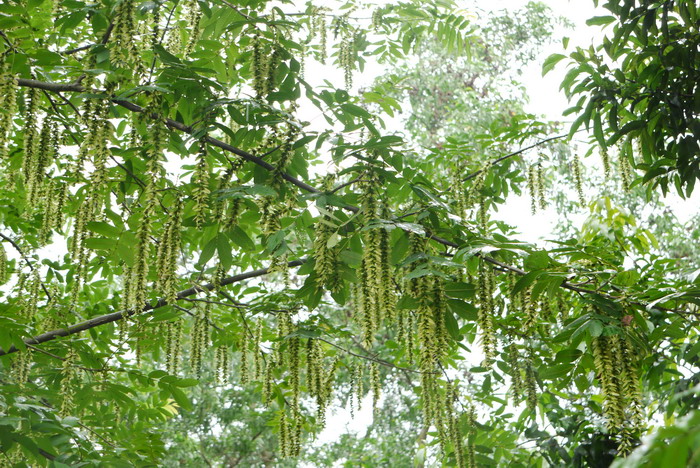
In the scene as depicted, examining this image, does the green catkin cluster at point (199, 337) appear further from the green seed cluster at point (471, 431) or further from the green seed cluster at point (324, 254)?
the green seed cluster at point (471, 431)

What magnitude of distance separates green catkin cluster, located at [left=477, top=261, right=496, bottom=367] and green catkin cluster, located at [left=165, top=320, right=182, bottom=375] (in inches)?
78.9

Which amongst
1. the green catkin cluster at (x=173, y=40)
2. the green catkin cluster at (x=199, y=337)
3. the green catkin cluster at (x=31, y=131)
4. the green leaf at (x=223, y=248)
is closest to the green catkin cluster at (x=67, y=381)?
the green catkin cluster at (x=199, y=337)

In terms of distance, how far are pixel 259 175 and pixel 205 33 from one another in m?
0.78

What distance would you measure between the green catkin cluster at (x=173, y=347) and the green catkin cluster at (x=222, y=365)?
350 mm

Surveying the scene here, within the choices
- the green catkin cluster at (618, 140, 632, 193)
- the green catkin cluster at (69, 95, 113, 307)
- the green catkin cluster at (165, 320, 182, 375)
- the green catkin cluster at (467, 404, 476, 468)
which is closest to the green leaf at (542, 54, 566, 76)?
the green catkin cluster at (618, 140, 632, 193)

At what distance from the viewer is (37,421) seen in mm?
2846

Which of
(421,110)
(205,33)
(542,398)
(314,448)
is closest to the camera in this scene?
(205,33)

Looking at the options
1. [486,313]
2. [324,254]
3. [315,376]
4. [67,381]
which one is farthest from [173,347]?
[486,313]

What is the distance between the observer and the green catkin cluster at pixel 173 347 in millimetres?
3723

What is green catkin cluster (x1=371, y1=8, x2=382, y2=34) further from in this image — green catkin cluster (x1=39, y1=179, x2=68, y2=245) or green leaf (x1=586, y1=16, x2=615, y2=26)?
green catkin cluster (x1=39, y1=179, x2=68, y2=245)

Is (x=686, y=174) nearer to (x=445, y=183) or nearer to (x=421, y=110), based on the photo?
(x=445, y=183)

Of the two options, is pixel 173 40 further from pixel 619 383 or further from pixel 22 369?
pixel 619 383

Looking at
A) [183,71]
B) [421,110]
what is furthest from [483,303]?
[421,110]

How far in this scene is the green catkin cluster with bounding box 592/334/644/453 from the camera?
6.22 feet
